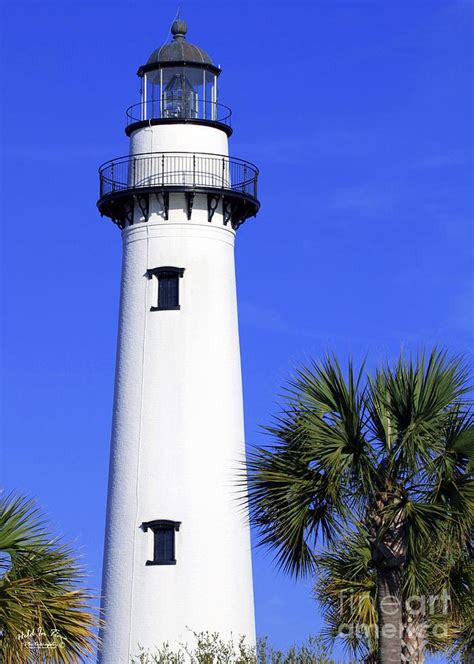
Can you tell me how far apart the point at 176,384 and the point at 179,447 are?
1.47 meters


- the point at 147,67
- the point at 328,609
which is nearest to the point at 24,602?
the point at 328,609

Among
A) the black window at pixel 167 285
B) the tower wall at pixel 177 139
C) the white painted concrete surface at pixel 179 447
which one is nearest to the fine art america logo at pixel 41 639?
the white painted concrete surface at pixel 179 447

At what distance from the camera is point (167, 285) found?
125 ft

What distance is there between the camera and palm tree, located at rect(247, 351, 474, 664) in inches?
907

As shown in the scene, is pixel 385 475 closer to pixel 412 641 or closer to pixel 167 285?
pixel 412 641

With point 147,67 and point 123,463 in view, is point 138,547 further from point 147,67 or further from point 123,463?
point 147,67

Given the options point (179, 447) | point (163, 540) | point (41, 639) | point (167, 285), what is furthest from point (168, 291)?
point (41, 639)

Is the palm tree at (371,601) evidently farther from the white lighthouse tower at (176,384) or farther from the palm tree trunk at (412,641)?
the white lighthouse tower at (176,384)

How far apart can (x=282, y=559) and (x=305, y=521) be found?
0.74m

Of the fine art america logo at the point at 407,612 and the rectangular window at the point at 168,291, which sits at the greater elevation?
the rectangular window at the point at 168,291

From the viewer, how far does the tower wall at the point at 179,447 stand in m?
36.1

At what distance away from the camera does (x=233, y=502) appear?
36.9 meters

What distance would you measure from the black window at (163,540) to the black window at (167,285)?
16.4ft

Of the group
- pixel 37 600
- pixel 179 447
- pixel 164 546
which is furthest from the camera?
pixel 179 447
